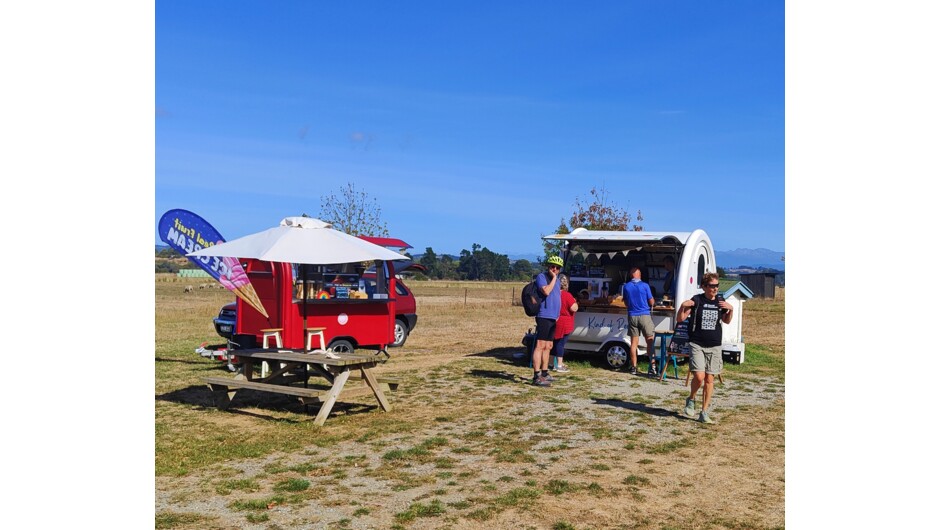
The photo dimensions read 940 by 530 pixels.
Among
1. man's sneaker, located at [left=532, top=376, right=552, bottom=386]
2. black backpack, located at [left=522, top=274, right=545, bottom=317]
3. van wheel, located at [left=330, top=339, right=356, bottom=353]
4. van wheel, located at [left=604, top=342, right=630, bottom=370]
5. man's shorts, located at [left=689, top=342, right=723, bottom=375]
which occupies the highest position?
black backpack, located at [left=522, top=274, right=545, bottom=317]

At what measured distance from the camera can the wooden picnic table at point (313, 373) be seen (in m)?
8.72

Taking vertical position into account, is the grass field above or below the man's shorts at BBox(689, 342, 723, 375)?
below

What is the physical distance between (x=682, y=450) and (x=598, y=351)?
232 inches

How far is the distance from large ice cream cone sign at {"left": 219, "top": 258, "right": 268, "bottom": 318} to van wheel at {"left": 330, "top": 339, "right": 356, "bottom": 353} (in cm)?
171

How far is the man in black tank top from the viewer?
8.36m

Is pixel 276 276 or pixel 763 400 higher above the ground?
pixel 276 276

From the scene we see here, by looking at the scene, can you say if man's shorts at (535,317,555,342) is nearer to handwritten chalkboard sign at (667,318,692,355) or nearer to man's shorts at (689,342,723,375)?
handwritten chalkboard sign at (667,318,692,355)

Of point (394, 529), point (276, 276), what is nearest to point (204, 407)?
point (276, 276)

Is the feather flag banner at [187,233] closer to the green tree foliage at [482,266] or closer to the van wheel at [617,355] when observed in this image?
the van wheel at [617,355]

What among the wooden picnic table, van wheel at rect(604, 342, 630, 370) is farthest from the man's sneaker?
the wooden picnic table

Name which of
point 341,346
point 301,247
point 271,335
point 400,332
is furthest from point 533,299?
point 400,332
